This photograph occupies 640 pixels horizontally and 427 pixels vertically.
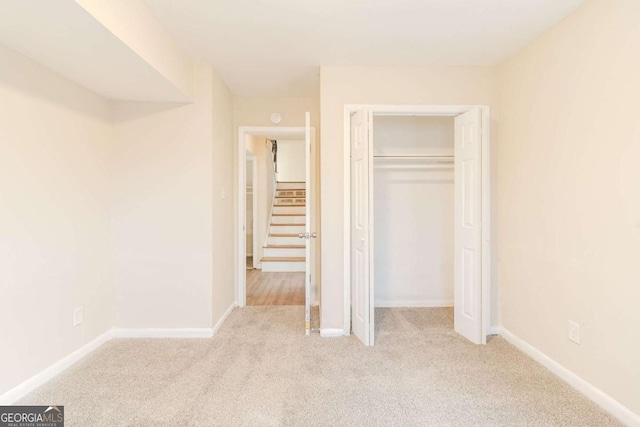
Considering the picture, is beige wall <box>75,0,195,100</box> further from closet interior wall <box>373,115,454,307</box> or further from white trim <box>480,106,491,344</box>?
white trim <box>480,106,491,344</box>

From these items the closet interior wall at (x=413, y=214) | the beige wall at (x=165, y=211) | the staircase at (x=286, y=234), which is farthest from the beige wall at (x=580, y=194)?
the staircase at (x=286, y=234)

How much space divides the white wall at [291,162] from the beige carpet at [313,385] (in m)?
5.98

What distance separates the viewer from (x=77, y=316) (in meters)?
2.56

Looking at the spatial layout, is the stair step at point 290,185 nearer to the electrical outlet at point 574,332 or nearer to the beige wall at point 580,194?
the beige wall at point 580,194

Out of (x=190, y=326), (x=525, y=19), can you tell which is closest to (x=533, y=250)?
(x=525, y=19)

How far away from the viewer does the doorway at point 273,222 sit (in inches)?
151

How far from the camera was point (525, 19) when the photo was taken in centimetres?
224

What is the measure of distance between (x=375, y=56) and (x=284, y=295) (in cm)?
299

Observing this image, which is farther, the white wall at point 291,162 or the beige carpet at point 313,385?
the white wall at point 291,162

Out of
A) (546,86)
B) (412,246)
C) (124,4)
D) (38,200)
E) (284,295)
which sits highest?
(124,4)

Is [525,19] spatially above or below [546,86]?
above

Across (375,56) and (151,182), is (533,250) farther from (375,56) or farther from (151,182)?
(151,182)

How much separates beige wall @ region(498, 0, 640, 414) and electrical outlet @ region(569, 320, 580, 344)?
0.04 m

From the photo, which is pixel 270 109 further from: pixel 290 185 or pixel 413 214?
pixel 290 185
